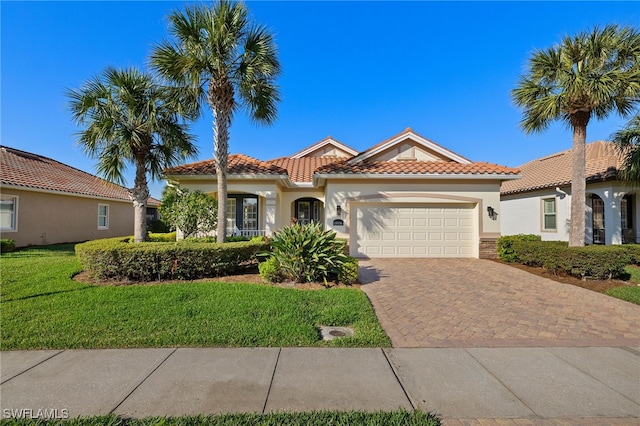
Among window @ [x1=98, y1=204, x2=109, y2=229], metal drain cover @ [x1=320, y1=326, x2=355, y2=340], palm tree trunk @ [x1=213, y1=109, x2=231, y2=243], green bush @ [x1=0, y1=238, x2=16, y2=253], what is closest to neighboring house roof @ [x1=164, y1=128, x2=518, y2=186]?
palm tree trunk @ [x1=213, y1=109, x2=231, y2=243]

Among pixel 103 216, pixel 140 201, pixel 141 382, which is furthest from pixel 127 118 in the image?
pixel 103 216

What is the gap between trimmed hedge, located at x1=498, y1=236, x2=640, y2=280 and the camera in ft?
27.0

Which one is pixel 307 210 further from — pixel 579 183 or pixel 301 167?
pixel 579 183

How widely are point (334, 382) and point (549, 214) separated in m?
17.1

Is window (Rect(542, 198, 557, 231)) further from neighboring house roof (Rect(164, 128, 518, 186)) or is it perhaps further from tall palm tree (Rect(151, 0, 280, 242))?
tall palm tree (Rect(151, 0, 280, 242))

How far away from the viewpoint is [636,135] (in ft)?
35.8

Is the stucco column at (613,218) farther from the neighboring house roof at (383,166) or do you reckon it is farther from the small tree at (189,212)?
the small tree at (189,212)

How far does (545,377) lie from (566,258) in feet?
24.1

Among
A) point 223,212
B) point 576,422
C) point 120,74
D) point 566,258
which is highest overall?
point 120,74

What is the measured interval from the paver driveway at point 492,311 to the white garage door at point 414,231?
8.67 ft

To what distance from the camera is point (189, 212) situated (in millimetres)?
9891

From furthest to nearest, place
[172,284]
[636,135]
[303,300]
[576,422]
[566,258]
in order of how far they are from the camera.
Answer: [636,135] → [566,258] → [172,284] → [303,300] → [576,422]

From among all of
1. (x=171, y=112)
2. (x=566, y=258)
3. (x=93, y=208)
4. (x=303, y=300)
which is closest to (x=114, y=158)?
(x=171, y=112)

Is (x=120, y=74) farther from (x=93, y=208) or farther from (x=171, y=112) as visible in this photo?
(x=93, y=208)
